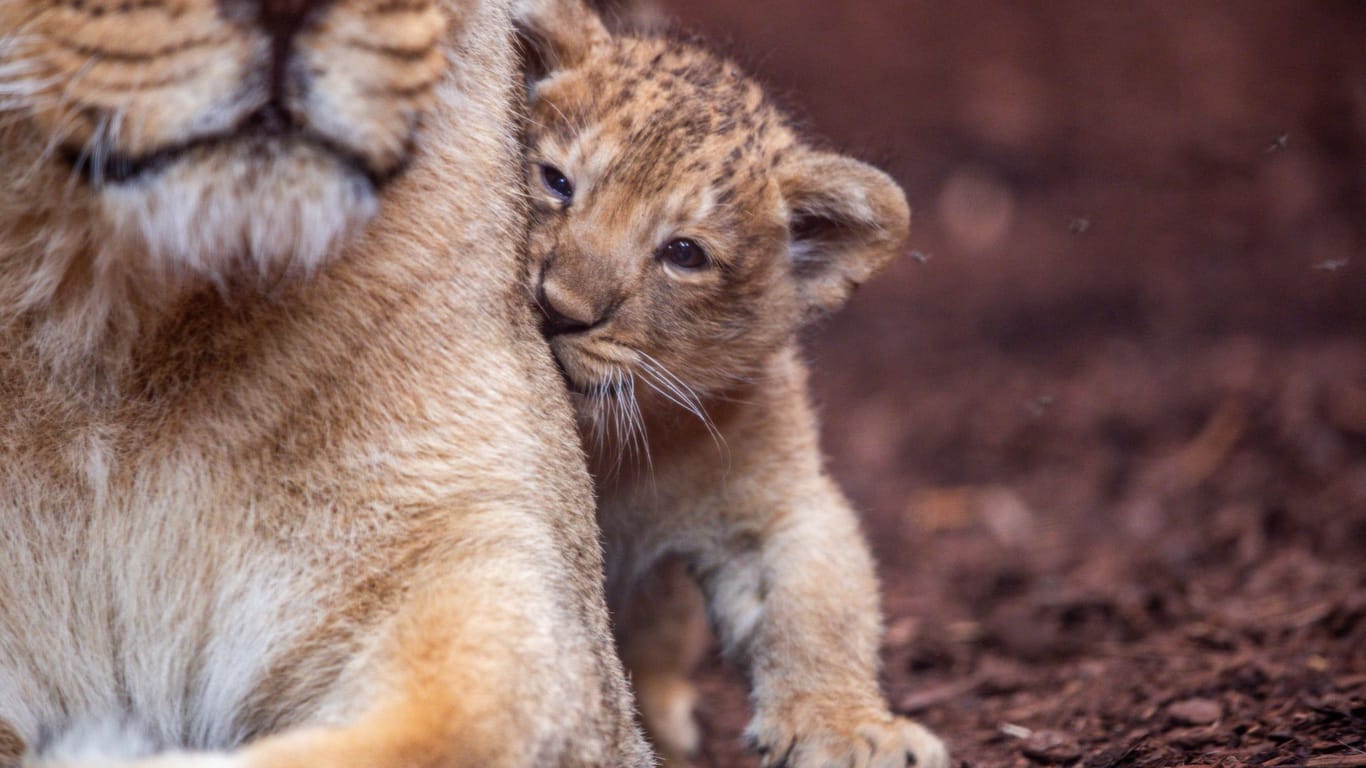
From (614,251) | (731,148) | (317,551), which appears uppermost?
(731,148)

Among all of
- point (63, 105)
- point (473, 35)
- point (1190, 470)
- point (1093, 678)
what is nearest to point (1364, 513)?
point (1190, 470)

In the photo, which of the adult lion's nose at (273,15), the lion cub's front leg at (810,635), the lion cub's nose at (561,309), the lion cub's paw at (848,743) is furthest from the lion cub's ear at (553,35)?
the lion cub's paw at (848,743)

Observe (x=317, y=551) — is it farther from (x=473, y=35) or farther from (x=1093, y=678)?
(x=1093, y=678)

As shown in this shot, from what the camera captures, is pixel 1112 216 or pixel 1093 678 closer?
pixel 1093 678

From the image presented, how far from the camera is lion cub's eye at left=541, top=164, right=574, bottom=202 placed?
12.7 feet

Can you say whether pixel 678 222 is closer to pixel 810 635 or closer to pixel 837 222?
pixel 837 222

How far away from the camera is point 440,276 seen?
295 cm

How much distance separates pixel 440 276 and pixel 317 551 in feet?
1.85

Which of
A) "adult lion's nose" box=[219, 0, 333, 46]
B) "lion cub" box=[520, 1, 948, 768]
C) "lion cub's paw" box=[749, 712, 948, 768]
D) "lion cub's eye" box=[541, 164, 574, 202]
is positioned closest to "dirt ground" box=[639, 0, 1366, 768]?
"lion cub's paw" box=[749, 712, 948, 768]

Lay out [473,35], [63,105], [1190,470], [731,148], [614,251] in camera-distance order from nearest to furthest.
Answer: [63,105]
[473,35]
[614,251]
[731,148]
[1190,470]

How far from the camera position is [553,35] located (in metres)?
4.08

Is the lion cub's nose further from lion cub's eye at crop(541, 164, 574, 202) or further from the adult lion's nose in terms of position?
the adult lion's nose

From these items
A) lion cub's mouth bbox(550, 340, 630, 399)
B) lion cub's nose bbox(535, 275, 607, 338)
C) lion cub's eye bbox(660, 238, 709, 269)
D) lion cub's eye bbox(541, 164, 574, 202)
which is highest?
lion cub's eye bbox(660, 238, 709, 269)

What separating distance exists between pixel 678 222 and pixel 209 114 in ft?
5.78
